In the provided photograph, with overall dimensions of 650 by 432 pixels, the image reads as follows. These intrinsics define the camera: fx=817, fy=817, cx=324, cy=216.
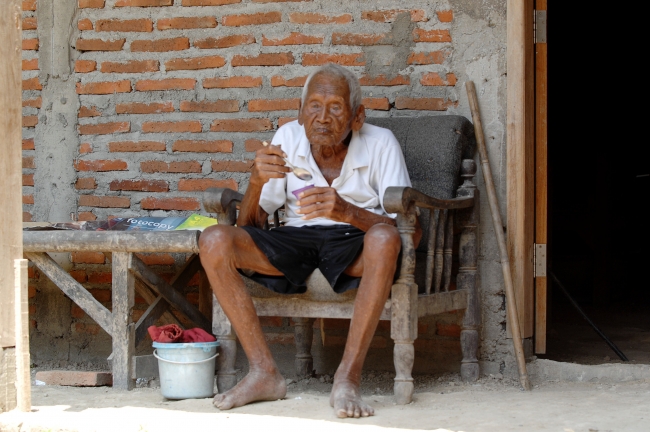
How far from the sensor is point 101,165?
15.3 ft

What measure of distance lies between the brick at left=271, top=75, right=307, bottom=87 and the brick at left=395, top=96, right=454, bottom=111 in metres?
0.53

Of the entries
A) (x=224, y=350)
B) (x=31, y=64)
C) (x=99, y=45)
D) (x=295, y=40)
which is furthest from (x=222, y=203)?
(x=31, y=64)

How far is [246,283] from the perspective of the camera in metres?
3.61

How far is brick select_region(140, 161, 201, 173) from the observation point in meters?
4.54

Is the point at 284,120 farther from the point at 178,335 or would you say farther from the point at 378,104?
the point at 178,335

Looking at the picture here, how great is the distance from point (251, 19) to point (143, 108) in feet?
2.60

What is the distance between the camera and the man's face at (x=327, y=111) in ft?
11.6

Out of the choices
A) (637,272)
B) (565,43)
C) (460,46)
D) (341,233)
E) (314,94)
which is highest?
(565,43)

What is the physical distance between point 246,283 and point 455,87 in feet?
4.98

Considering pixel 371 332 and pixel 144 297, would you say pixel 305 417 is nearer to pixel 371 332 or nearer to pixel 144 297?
pixel 371 332

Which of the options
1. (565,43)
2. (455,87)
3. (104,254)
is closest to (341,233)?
(455,87)

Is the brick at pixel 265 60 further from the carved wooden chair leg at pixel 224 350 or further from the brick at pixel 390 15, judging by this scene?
the carved wooden chair leg at pixel 224 350

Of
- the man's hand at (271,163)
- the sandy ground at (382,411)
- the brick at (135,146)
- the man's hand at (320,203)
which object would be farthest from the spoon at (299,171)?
the brick at (135,146)

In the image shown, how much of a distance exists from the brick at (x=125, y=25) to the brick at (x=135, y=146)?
634 millimetres
